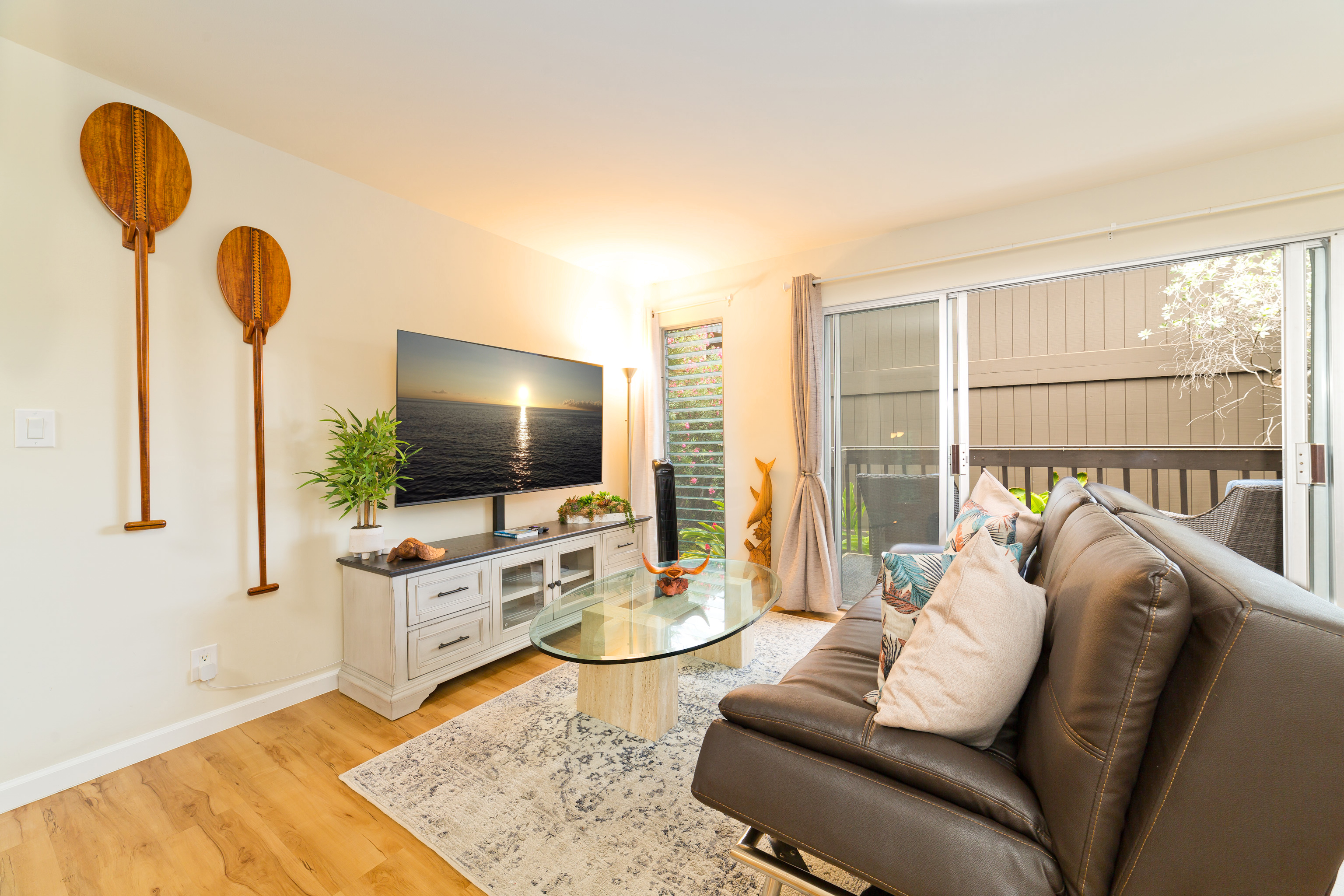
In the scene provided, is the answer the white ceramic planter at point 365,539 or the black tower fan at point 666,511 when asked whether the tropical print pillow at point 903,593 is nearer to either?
the white ceramic planter at point 365,539

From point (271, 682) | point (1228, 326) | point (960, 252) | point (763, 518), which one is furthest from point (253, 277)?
point (1228, 326)

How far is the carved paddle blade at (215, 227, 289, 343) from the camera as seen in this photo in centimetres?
225

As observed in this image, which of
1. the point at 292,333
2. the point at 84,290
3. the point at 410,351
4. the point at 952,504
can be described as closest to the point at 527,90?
the point at 410,351

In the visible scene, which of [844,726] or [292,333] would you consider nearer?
[844,726]

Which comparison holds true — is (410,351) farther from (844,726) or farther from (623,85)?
(844,726)

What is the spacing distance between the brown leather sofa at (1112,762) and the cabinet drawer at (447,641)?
171 cm

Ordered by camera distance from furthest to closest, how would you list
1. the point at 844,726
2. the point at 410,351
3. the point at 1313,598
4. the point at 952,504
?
the point at 952,504, the point at 410,351, the point at 844,726, the point at 1313,598

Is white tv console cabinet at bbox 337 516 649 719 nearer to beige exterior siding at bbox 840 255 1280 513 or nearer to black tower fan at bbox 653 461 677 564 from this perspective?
black tower fan at bbox 653 461 677 564

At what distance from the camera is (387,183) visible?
275 cm

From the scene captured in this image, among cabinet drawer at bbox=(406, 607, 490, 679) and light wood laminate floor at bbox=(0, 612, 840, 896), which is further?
cabinet drawer at bbox=(406, 607, 490, 679)

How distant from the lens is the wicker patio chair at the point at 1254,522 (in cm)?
252

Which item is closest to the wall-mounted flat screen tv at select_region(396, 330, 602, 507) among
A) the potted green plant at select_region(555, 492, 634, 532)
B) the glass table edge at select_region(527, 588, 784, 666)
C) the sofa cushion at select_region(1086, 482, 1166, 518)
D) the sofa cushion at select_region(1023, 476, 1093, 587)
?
the potted green plant at select_region(555, 492, 634, 532)

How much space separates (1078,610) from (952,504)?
8.79 feet

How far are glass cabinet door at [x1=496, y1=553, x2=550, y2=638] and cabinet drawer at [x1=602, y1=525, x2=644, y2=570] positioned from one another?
507mm
